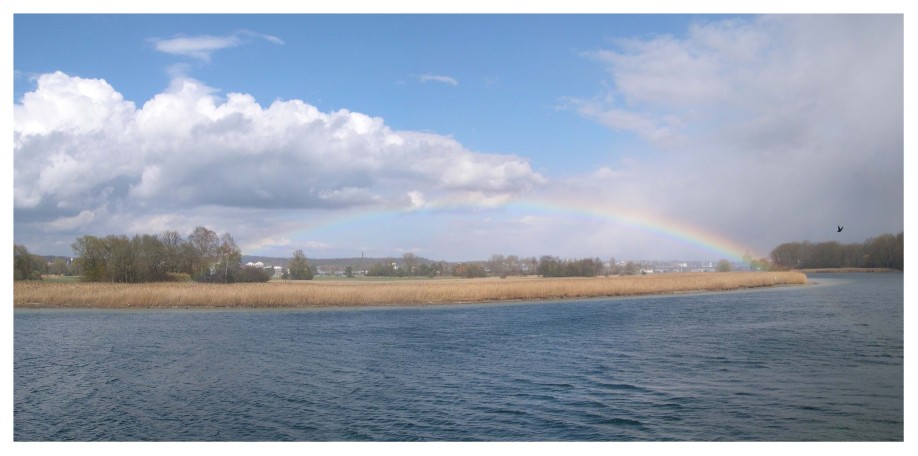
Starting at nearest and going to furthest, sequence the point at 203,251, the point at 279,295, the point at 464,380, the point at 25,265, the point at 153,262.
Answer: the point at 464,380, the point at 279,295, the point at 25,265, the point at 153,262, the point at 203,251

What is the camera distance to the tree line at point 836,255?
61.2 metres

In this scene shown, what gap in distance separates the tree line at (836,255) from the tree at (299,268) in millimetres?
54779

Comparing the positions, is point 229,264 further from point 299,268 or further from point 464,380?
point 464,380

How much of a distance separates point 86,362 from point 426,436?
45.3 feet

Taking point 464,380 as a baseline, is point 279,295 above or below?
above

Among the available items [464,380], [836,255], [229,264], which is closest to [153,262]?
[229,264]

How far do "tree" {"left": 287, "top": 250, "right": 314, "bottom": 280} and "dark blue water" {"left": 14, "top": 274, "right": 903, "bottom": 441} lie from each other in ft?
112

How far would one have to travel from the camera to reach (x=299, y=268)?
217 ft

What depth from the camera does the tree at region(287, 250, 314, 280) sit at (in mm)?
65250

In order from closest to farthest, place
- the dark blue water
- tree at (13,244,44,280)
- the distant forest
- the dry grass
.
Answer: the dark blue water
the dry grass
tree at (13,244,44,280)
the distant forest

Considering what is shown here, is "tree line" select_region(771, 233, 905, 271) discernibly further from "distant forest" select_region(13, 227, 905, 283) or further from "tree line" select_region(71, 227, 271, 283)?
"tree line" select_region(71, 227, 271, 283)

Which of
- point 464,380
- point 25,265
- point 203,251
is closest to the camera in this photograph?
point 464,380

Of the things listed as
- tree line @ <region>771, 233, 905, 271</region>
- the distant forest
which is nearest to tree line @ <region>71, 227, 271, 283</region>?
the distant forest

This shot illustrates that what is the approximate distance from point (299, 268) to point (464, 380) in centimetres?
5215
